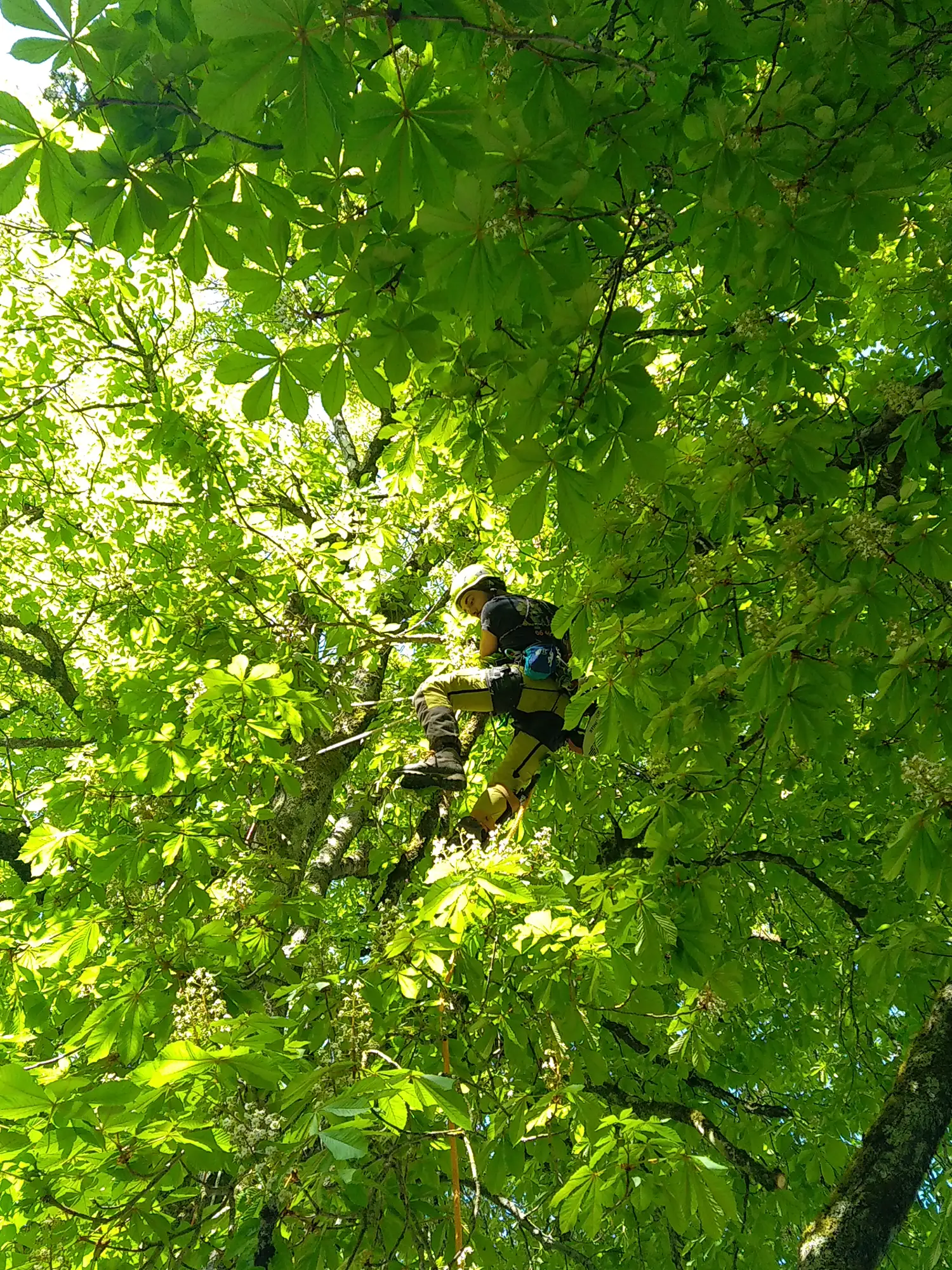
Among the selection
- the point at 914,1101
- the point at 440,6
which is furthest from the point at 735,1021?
the point at 440,6

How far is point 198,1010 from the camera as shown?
6.39 ft

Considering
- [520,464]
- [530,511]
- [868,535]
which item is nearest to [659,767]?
[868,535]

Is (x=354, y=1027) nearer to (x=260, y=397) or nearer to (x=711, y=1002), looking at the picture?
(x=711, y=1002)

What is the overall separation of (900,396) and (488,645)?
2.44m

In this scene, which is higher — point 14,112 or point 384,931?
point 14,112

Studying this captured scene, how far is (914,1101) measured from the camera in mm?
2857

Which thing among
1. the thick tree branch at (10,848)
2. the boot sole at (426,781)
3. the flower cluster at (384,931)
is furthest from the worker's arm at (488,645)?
the thick tree branch at (10,848)

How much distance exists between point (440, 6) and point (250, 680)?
79.7 inches

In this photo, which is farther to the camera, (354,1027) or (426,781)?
(426,781)

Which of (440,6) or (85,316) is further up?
(85,316)

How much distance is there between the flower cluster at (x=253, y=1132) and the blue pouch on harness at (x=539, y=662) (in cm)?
226

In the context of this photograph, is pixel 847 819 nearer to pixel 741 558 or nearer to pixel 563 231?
pixel 741 558

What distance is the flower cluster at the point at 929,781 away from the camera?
5.49 ft

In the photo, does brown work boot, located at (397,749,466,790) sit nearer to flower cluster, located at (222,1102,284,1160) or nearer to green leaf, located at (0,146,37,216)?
flower cluster, located at (222,1102,284,1160)
